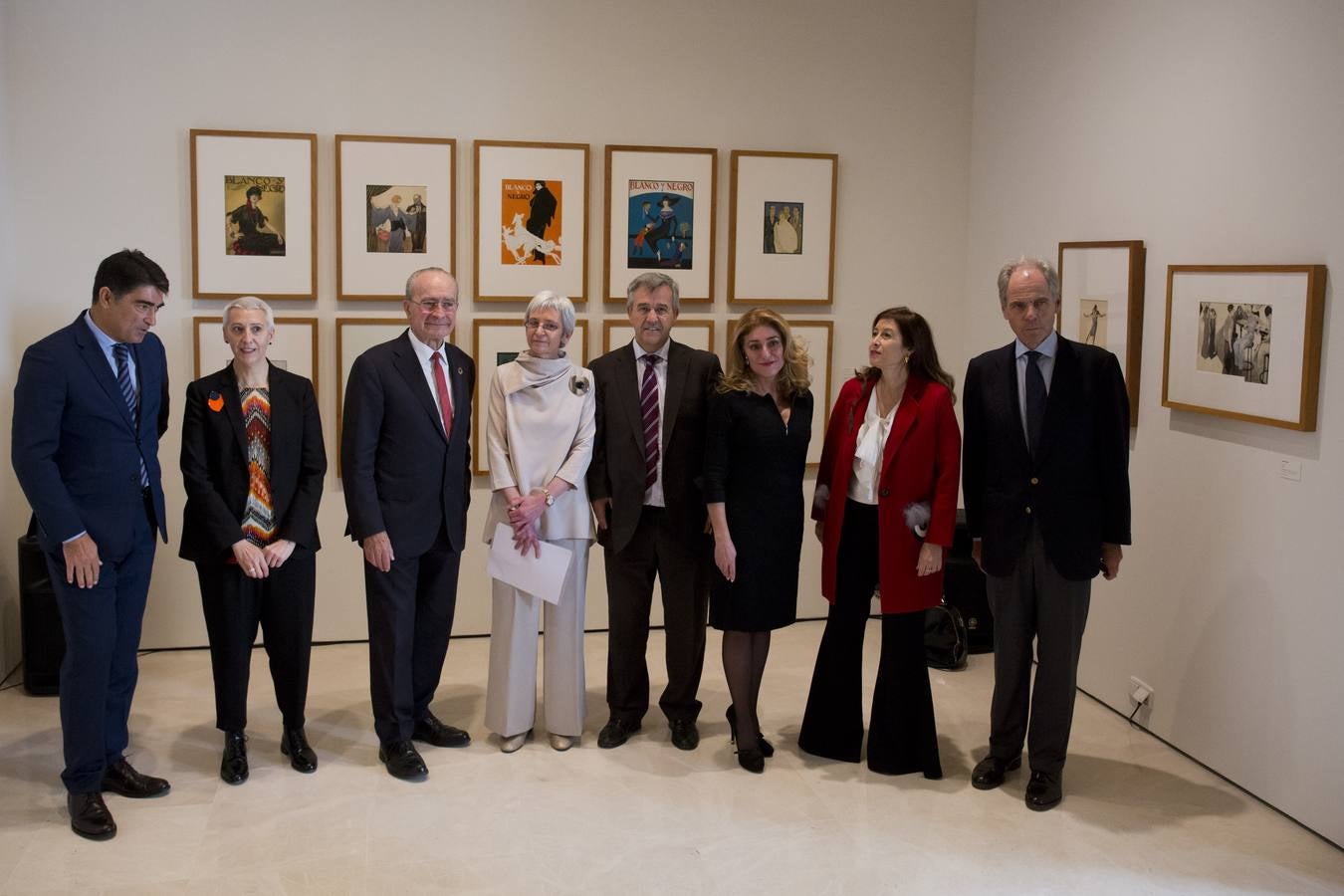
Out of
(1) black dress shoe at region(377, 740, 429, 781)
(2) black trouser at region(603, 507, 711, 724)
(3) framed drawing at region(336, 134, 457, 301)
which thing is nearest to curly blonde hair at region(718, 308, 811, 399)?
(2) black trouser at region(603, 507, 711, 724)

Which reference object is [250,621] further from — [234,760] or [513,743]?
[513,743]

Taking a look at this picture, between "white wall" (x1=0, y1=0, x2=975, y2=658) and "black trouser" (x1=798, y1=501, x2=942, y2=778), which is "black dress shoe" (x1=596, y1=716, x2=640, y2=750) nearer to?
"black trouser" (x1=798, y1=501, x2=942, y2=778)

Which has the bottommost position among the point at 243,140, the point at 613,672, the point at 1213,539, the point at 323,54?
the point at 613,672

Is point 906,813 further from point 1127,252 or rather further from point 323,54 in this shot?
point 323,54

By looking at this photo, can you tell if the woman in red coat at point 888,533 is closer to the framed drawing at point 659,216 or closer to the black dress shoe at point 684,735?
the black dress shoe at point 684,735

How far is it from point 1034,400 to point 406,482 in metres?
2.13

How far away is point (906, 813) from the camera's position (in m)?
4.16

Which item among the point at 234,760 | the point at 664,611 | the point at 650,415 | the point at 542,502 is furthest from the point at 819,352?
the point at 234,760

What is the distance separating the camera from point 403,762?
438cm

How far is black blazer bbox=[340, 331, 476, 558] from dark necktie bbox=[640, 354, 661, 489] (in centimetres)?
67

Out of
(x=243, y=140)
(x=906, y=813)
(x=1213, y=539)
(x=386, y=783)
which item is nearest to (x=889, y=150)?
(x=1213, y=539)

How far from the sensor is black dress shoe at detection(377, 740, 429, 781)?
4.36 m

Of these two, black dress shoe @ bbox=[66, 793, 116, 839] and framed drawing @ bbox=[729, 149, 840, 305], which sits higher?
framed drawing @ bbox=[729, 149, 840, 305]

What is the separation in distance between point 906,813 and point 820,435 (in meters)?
2.58
